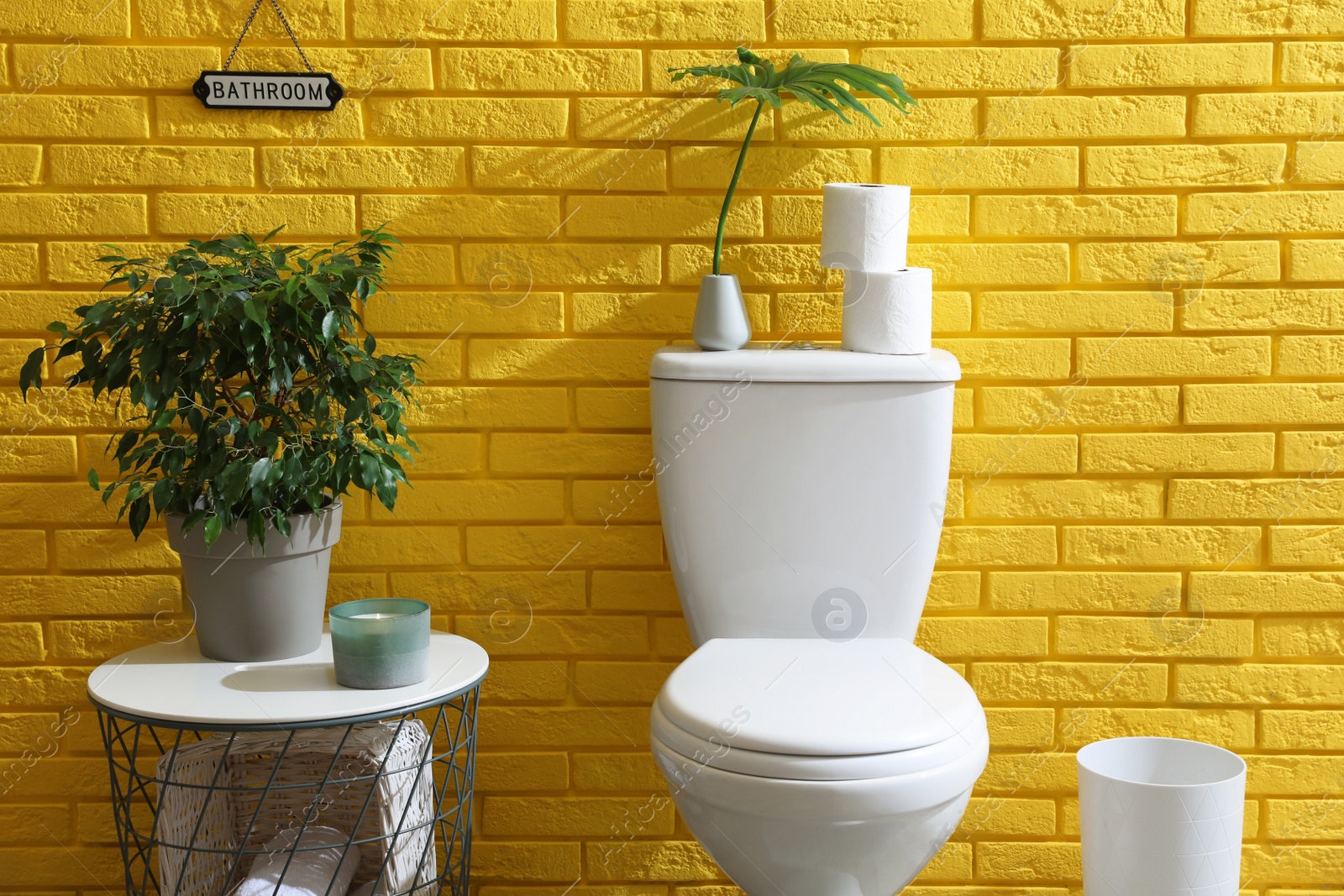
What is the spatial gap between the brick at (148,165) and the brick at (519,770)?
979 mm

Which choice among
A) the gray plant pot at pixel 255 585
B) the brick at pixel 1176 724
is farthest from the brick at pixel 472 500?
the brick at pixel 1176 724

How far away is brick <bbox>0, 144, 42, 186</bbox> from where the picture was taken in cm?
161

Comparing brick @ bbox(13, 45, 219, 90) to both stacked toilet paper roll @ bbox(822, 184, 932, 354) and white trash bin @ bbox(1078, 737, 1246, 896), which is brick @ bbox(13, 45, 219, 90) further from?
white trash bin @ bbox(1078, 737, 1246, 896)

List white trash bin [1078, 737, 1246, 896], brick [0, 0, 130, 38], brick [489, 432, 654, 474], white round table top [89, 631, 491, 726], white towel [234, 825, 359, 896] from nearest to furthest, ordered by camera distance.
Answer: white round table top [89, 631, 491, 726]
white towel [234, 825, 359, 896]
white trash bin [1078, 737, 1246, 896]
brick [0, 0, 130, 38]
brick [489, 432, 654, 474]

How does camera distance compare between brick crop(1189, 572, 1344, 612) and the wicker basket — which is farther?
brick crop(1189, 572, 1344, 612)

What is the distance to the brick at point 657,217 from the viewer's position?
165cm

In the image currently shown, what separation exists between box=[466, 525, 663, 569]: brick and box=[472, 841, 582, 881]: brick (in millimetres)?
457

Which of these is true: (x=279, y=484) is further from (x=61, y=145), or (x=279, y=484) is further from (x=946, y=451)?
(x=946, y=451)

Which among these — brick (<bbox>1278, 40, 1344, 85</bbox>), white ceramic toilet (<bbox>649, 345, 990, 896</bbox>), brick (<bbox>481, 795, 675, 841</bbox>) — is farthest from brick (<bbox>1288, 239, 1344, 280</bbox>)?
brick (<bbox>481, 795, 675, 841</bbox>)

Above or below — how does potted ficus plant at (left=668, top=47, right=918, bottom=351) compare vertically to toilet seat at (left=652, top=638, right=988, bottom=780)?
above

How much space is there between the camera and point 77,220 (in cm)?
163

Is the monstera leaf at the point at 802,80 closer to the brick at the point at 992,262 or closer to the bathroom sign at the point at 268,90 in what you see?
the brick at the point at 992,262

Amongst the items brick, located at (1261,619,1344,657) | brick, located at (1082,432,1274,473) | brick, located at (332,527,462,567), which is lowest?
brick, located at (1261,619,1344,657)

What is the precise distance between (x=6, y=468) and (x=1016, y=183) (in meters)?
1.60
